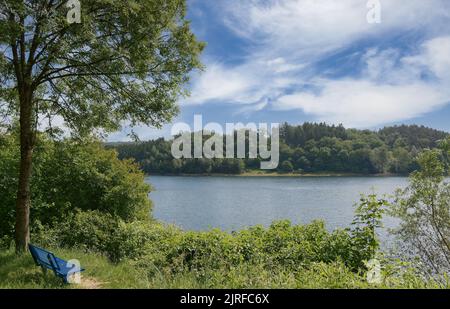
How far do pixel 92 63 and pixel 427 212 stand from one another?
1862 centimetres

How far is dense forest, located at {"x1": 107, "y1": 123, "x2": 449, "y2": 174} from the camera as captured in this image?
424ft

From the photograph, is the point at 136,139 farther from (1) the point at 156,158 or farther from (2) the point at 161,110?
(1) the point at 156,158

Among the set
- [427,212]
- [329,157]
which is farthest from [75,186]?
[329,157]

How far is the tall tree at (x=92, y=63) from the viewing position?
8820 mm

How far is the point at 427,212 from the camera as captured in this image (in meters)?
20.6

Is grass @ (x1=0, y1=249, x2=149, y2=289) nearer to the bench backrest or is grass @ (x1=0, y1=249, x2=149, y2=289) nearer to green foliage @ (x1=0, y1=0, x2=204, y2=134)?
the bench backrest

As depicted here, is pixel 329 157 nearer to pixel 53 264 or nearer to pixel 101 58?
pixel 101 58

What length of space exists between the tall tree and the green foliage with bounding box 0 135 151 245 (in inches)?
171

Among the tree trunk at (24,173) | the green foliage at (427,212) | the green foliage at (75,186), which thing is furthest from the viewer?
the green foliage at (427,212)

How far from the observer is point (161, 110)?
1088 centimetres

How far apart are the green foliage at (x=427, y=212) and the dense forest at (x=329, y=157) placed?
106m

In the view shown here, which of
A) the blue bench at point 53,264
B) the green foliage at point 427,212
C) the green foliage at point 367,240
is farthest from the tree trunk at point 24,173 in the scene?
the green foliage at point 427,212

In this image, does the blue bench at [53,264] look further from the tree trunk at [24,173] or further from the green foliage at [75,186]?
the green foliage at [75,186]
